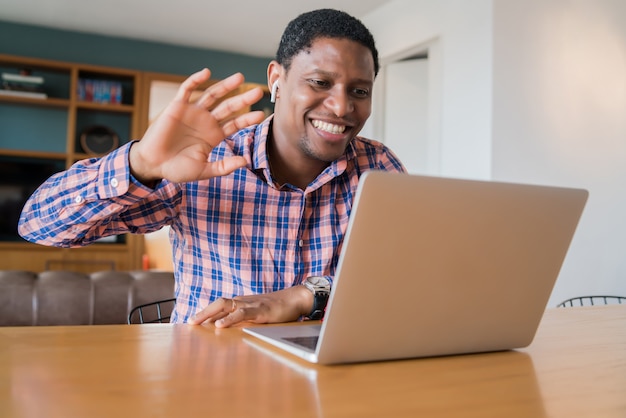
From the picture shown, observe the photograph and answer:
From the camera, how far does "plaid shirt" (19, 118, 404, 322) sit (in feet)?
4.17

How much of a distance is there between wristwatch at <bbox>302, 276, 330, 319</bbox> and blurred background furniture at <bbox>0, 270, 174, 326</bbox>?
934mm

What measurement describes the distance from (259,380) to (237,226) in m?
0.80

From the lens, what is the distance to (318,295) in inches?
45.4

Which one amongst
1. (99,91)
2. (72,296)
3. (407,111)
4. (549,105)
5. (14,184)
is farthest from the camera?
(99,91)

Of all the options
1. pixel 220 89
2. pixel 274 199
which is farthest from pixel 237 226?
pixel 220 89

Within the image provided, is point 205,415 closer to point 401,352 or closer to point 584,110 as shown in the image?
point 401,352

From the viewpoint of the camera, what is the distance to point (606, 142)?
3770mm

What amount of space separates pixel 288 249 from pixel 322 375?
30.3 inches

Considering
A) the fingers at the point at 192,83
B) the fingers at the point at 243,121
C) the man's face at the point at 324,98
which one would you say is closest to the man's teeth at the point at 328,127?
the man's face at the point at 324,98

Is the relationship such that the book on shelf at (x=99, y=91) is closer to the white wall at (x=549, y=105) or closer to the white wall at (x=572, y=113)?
the white wall at (x=549, y=105)

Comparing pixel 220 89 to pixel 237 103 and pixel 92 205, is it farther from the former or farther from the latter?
pixel 92 205

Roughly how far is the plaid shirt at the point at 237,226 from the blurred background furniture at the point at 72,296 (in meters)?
A: 0.55

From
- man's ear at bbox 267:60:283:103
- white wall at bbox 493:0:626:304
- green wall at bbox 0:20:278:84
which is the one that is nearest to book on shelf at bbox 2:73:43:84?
green wall at bbox 0:20:278:84

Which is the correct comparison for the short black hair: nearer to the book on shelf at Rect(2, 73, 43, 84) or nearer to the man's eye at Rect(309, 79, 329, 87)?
the man's eye at Rect(309, 79, 329, 87)
